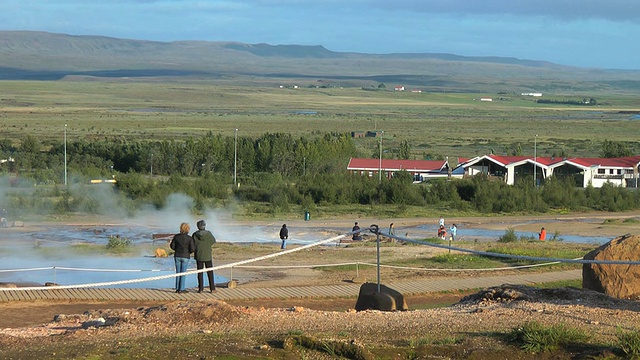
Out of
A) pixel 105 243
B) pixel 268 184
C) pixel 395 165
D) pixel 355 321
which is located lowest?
pixel 105 243

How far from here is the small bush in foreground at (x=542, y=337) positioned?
938cm

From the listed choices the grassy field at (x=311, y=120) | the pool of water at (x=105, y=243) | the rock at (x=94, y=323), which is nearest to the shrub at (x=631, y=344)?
the rock at (x=94, y=323)

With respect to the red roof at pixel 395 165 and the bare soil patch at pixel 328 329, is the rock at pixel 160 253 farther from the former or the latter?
the red roof at pixel 395 165

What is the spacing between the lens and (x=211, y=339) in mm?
9867

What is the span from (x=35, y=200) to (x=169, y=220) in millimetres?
6377

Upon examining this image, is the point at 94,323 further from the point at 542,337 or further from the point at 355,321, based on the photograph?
the point at 542,337

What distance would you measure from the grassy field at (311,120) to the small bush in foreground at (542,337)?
71.8m

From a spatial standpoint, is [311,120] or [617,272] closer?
[617,272]

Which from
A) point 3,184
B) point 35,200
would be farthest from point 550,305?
point 3,184

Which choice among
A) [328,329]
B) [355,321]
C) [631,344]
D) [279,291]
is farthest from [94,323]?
[279,291]

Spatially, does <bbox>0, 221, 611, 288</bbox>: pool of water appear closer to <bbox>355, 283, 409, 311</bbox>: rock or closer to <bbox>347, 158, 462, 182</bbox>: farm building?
<bbox>355, 283, 409, 311</bbox>: rock

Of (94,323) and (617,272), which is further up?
(617,272)

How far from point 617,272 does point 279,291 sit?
7295mm

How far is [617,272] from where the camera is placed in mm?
13773
